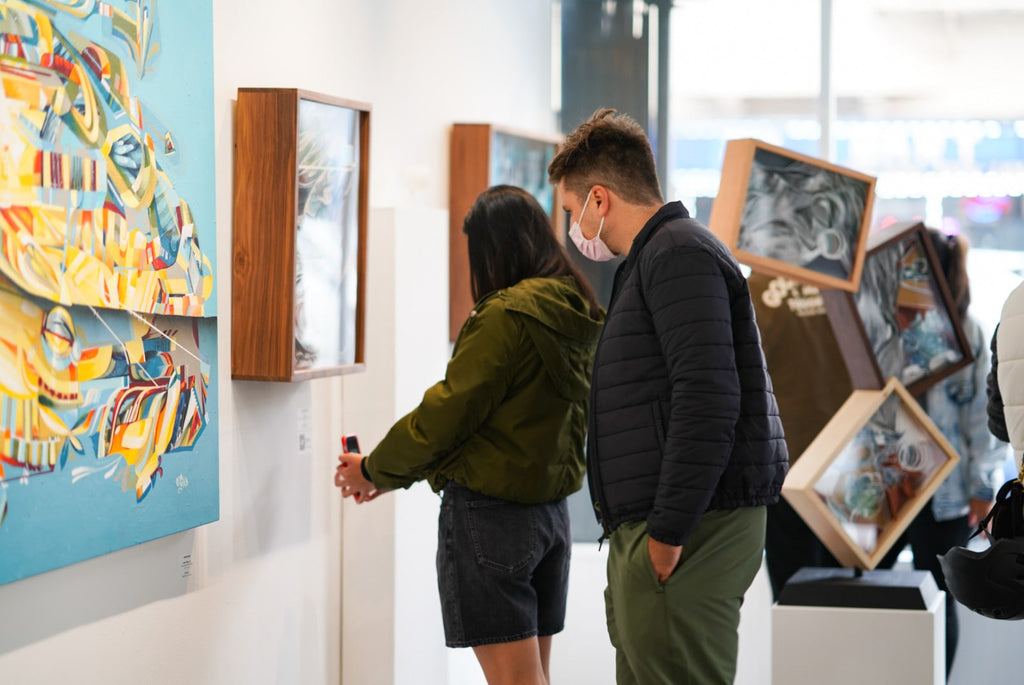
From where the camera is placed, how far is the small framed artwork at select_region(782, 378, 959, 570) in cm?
343

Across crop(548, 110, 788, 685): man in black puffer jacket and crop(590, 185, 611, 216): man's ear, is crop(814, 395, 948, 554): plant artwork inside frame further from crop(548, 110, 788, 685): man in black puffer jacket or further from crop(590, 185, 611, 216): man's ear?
crop(590, 185, 611, 216): man's ear

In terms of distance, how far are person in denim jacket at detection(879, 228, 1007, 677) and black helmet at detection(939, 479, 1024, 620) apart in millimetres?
1721

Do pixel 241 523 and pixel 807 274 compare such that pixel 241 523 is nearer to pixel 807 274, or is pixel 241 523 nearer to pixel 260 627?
pixel 260 627

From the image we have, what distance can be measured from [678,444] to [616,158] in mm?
623

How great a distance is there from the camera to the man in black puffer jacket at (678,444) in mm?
2230

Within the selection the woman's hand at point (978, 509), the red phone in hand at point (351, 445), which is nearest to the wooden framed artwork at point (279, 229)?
the red phone in hand at point (351, 445)

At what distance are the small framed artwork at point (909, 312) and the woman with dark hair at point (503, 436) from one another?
1.14 metres

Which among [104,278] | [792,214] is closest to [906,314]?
[792,214]

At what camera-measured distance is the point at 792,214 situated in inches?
135

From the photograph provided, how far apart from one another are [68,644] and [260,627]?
2.69 feet

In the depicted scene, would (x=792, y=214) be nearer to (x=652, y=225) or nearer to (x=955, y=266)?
(x=955, y=266)

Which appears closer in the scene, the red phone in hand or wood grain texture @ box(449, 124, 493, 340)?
the red phone in hand

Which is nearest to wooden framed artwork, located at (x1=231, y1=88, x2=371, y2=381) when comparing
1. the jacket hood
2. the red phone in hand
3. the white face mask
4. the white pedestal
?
the red phone in hand

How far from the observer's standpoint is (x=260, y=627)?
308 centimetres
